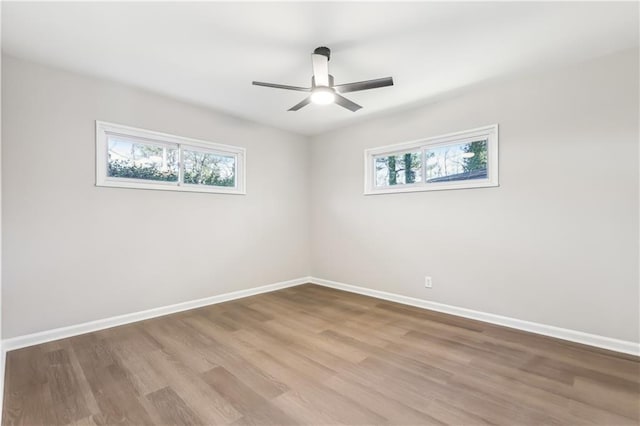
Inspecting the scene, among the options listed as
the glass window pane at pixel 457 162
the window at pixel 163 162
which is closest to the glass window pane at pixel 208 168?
the window at pixel 163 162

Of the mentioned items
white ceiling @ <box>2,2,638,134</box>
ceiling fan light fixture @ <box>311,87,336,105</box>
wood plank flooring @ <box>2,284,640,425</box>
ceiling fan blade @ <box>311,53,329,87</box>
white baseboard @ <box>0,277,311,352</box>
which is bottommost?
wood plank flooring @ <box>2,284,640,425</box>

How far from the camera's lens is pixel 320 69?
7.86 ft

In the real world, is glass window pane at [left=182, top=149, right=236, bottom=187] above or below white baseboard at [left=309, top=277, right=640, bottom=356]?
above

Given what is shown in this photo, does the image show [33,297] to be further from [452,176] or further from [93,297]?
[452,176]

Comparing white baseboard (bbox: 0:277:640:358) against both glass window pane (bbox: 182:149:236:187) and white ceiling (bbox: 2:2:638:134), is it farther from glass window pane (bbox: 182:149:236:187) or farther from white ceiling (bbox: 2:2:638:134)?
white ceiling (bbox: 2:2:638:134)

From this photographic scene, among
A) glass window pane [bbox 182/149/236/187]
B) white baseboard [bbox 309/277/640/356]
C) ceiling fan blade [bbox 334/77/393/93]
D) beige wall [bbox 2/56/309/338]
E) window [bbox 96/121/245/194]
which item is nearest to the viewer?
ceiling fan blade [bbox 334/77/393/93]

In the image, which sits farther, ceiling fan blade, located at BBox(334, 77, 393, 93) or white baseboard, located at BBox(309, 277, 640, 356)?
white baseboard, located at BBox(309, 277, 640, 356)

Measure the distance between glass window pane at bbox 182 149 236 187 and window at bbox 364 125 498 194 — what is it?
2.05 metres

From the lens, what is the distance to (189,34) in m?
2.35

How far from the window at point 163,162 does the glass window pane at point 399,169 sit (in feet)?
6.80

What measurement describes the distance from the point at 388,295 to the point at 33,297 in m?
3.92

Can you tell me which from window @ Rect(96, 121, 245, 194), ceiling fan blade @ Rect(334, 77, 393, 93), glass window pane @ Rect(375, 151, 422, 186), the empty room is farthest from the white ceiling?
glass window pane @ Rect(375, 151, 422, 186)

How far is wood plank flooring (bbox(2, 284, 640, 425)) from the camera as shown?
1756 millimetres

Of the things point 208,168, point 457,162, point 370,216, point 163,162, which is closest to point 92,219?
point 163,162
